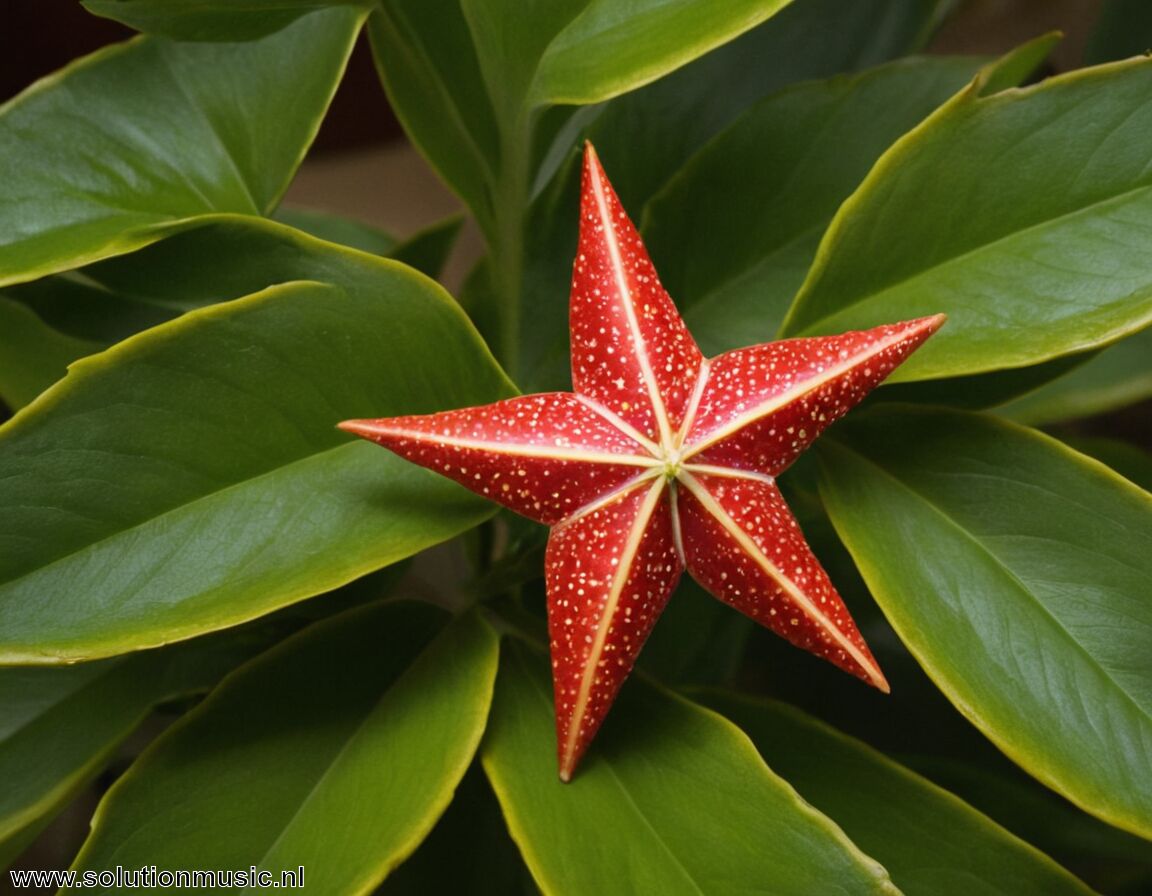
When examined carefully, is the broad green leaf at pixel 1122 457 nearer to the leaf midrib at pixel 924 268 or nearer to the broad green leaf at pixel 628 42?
the leaf midrib at pixel 924 268

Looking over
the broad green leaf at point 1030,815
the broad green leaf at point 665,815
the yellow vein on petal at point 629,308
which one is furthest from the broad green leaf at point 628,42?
the broad green leaf at point 1030,815

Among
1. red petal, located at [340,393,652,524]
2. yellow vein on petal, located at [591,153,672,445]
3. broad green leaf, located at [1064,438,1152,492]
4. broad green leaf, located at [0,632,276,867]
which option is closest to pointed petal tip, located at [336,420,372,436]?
red petal, located at [340,393,652,524]

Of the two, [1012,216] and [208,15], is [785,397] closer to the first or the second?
[1012,216]

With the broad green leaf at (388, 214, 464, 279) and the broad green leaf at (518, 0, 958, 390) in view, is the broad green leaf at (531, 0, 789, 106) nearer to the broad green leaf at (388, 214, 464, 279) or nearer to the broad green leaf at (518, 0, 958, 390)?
the broad green leaf at (518, 0, 958, 390)

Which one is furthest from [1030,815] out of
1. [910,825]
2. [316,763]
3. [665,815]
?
[316,763]

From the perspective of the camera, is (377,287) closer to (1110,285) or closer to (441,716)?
(441,716)
